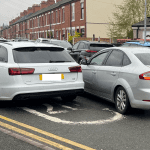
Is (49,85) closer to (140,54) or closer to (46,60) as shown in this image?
(46,60)

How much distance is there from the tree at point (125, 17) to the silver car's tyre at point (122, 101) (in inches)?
1363

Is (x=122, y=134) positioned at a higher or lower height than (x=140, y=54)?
lower

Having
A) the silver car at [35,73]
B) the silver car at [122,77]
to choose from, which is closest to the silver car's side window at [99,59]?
the silver car at [122,77]

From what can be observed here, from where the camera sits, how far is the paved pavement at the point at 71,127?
4191mm

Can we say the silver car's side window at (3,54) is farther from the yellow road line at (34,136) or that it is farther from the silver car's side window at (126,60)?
the silver car's side window at (126,60)

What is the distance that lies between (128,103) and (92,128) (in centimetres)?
125

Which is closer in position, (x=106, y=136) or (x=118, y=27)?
(x=106, y=136)

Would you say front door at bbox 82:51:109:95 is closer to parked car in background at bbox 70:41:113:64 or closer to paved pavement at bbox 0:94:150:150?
paved pavement at bbox 0:94:150:150

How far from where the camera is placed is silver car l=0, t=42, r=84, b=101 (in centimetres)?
590

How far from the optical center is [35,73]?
235 inches

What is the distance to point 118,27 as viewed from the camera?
40906 mm

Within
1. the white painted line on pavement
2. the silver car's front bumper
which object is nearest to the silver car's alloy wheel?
the silver car's front bumper

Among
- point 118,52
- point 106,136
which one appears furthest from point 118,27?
point 106,136

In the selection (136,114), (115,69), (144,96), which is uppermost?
(115,69)
